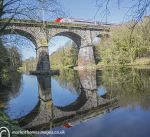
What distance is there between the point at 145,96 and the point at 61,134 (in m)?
6.70

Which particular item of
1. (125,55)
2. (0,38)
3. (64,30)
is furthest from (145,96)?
(64,30)

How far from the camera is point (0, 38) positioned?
15.1 meters

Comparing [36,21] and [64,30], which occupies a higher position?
[64,30]

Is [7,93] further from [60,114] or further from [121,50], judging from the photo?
[121,50]

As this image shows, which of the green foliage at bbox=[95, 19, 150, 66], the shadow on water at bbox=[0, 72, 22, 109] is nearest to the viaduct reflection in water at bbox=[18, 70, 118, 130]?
the shadow on water at bbox=[0, 72, 22, 109]

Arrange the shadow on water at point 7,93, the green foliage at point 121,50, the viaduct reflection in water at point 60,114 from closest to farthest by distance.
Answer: the viaduct reflection in water at point 60,114
the shadow on water at point 7,93
the green foliage at point 121,50

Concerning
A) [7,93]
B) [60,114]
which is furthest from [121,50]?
[60,114]

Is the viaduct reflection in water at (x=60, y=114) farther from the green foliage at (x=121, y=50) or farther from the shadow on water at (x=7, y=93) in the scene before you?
the green foliage at (x=121, y=50)

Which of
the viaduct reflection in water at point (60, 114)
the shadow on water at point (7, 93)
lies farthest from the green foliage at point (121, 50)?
the viaduct reflection in water at point (60, 114)

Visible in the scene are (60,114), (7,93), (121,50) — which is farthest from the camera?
(121,50)

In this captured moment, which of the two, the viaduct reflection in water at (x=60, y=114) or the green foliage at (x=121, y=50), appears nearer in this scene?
the viaduct reflection in water at (x=60, y=114)

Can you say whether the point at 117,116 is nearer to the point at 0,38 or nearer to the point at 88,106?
the point at 88,106

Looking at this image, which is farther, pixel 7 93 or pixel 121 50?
pixel 121 50

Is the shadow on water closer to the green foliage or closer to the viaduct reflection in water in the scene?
the viaduct reflection in water
